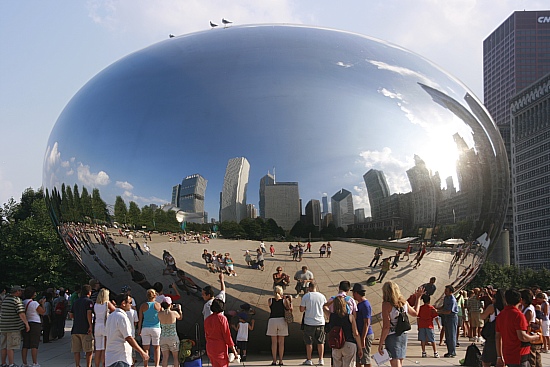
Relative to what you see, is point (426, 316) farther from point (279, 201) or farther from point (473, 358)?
point (279, 201)

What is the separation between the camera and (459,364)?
1138cm

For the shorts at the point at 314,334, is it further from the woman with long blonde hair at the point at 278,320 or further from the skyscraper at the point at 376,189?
the skyscraper at the point at 376,189

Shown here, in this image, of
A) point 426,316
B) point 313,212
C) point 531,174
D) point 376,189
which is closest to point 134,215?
point 313,212

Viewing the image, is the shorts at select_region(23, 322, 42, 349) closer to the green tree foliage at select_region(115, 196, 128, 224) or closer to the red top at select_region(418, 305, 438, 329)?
the green tree foliage at select_region(115, 196, 128, 224)

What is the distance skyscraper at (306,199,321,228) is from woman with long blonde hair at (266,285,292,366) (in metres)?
1.29

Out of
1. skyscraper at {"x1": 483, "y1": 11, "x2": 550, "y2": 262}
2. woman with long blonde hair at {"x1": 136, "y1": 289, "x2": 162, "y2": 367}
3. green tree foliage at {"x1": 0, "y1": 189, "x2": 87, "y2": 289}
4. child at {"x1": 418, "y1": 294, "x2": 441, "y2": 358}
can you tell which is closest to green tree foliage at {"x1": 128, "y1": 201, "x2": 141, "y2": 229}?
woman with long blonde hair at {"x1": 136, "y1": 289, "x2": 162, "y2": 367}

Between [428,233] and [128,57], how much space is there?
689 centimetres

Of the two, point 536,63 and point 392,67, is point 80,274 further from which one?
point 536,63

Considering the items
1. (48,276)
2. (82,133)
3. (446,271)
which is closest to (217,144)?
(82,133)

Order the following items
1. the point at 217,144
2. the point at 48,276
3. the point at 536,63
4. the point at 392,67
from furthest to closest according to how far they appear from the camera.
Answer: the point at 536,63
the point at 48,276
the point at 392,67
the point at 217,144

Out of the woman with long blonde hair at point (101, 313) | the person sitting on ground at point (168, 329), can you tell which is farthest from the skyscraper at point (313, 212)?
the woman with long blonde hair at point (101, 313)

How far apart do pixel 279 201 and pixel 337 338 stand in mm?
2459

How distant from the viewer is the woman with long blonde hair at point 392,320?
8.12 metres

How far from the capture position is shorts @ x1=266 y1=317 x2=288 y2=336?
410 inches
